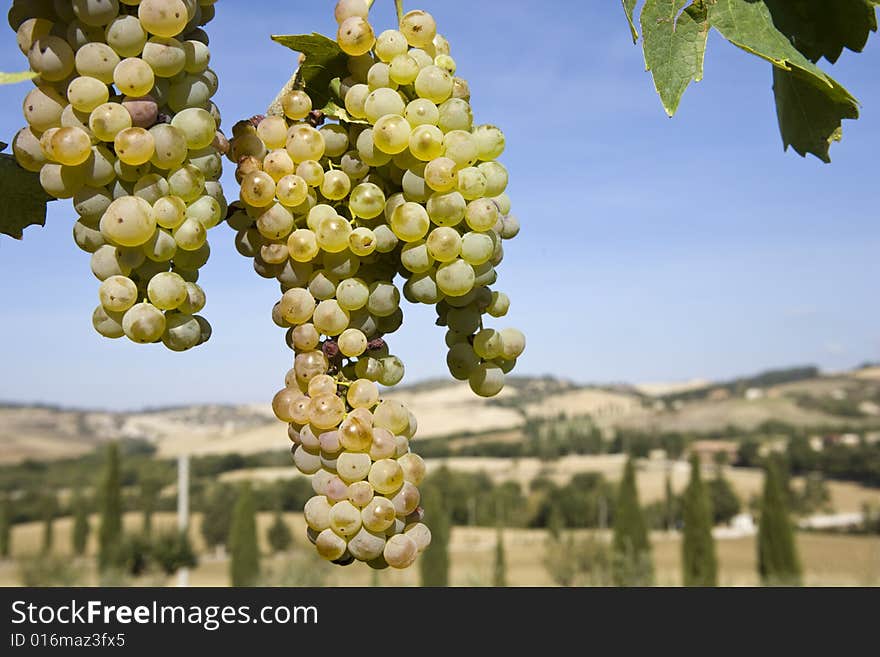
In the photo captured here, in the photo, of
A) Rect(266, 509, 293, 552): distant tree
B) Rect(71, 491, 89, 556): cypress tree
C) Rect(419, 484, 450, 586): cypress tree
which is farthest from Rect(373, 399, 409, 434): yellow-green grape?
Rect(266, 509, 293, 552): distant tree

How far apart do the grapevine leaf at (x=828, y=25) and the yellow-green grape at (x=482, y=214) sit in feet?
1.46

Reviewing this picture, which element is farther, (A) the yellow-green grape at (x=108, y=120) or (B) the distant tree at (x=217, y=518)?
(B) the distant tree at (x=217, y=518)

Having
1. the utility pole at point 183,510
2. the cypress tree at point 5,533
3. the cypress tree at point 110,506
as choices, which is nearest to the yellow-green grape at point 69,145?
the cypress tree at point 110,506

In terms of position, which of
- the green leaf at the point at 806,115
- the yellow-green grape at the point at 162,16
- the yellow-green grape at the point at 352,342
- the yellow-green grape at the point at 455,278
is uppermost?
the green leaf at the point at 806,115

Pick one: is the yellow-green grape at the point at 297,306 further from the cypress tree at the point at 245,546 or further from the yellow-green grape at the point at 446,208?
the cypress tree at the point at 245,546

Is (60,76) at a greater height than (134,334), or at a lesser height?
greater

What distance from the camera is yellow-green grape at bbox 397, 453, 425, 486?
100cm

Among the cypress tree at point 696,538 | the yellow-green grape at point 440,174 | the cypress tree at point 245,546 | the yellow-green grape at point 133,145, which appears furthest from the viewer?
the cypress tree at point 245,546

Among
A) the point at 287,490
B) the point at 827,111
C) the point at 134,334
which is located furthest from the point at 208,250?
the point at 287,490

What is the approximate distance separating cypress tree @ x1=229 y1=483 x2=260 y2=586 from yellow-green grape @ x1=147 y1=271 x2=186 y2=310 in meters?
24.9

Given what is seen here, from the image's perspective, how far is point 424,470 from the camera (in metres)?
0.98

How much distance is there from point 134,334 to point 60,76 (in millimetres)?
254

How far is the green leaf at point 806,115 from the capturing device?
3.74 feet

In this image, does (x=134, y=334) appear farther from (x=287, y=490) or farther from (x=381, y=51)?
(x=287, y=490)
